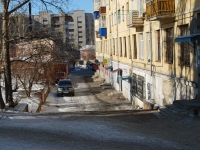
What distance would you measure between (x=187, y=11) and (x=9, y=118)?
27.2 feet

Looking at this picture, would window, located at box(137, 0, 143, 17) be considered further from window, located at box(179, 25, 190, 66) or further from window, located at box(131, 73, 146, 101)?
window, located at box(179, 25, 190, 66)

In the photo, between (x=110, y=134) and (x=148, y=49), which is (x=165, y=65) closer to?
(x=148, y=49)

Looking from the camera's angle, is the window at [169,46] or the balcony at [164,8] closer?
the balcony at [164,8]

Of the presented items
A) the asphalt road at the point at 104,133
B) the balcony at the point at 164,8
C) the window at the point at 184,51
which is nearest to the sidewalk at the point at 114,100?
the window at the point at 184,51

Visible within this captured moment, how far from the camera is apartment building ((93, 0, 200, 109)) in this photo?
43.9 feet

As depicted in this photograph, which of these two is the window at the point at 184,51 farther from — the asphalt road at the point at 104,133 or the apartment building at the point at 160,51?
the asphalt road at the point at 104,133

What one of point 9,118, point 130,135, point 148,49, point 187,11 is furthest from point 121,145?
point 148,49

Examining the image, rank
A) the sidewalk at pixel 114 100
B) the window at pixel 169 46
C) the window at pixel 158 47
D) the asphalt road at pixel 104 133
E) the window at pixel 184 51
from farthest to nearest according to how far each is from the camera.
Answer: the sidewalk at pixel 114 100
the window at pixel 158 47
the window at pixel 169 46
the window at pixel 184 51
the asphalt road at pixel 104 133

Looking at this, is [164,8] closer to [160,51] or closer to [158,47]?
[160,51]

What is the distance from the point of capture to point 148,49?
19969 mm

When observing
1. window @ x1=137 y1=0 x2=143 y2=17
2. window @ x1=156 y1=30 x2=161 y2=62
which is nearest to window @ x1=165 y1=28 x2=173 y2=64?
window @ x1=156 y1=30 x2=161 y2=62

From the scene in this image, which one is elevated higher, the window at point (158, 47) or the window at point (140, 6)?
the window at point (140, 6)

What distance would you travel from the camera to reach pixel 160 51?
58.5 ft

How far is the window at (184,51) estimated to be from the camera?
1409 cm
